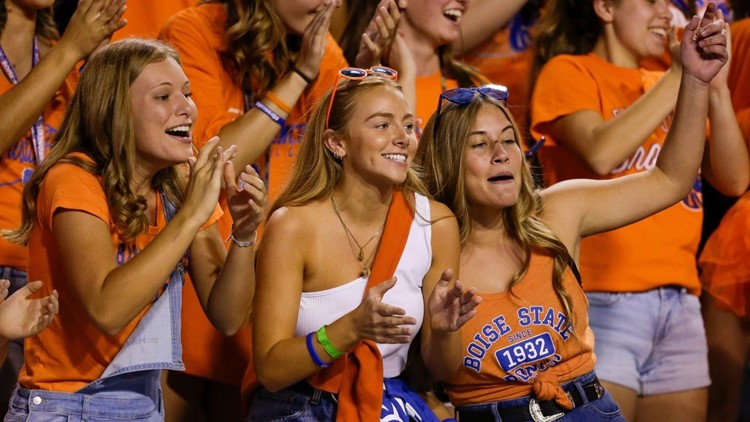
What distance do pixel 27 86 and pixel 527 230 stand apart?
1526 millimetres

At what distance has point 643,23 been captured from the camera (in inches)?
166

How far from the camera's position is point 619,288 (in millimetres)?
3922

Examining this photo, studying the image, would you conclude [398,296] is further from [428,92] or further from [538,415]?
[428,92]

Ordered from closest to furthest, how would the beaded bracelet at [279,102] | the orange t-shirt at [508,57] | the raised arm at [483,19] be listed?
the beaded bracelet at [279,102] → the raised arm at [483,19] → the orange t-shirt at [508,57]

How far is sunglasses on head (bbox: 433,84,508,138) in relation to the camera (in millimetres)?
3369

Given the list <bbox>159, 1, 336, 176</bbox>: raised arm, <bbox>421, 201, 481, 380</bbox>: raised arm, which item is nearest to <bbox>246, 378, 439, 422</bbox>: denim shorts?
<bbox>421, 201, 481, 380</bbox>: raised arm

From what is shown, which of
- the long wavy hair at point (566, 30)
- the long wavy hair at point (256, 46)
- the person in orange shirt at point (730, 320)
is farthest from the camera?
the long wavy hair at point (566, 30)

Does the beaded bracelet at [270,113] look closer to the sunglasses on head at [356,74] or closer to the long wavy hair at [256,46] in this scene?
the long wavy hair at [256,46]

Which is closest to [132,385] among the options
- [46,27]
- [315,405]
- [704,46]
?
[315,405]

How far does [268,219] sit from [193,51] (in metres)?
0.80

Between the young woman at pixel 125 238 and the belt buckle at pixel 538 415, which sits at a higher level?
the young woman at pixel 125 238

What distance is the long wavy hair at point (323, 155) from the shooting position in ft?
10.5

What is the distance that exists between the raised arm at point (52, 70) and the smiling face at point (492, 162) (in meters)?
1.13

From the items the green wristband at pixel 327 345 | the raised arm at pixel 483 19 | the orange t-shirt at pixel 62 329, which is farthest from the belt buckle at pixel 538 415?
the raised arm at pixel 483 19
